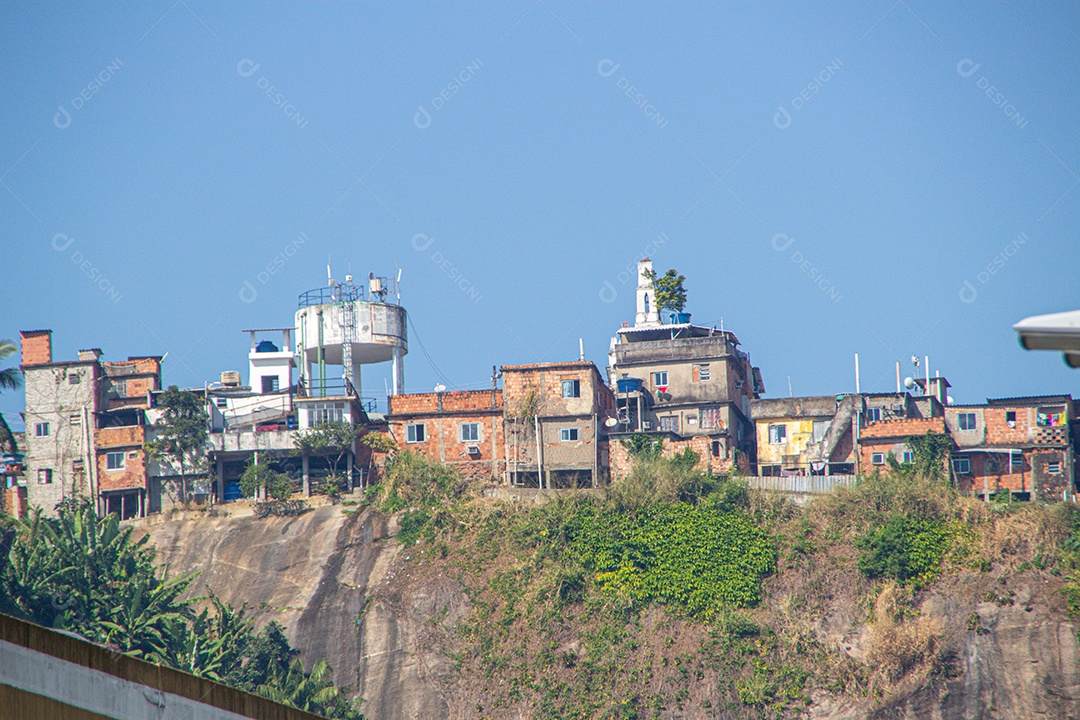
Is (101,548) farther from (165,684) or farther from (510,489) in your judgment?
(165,684)

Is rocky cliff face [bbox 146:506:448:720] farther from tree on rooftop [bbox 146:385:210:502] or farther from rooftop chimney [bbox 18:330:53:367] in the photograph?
rooftop chimney [bbox 18:330:53:367]

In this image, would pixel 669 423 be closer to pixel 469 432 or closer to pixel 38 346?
pixel 469 432

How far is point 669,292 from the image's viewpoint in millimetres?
71750

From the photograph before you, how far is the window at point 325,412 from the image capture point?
6228 cm

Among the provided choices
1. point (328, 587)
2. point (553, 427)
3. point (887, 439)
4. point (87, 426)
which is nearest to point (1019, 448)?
point (887, 439)

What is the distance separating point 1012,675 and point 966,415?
51.5ft

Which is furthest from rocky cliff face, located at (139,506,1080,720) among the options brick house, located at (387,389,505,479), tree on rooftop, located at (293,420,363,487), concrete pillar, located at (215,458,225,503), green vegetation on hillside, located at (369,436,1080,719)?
brick house, located at (387,389,505,479)

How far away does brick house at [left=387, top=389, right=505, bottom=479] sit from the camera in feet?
200

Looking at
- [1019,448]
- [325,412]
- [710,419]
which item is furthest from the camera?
[710,419]

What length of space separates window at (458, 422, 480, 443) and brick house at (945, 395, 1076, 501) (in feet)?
67.1

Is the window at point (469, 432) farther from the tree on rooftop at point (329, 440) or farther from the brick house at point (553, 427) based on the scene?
the tree on rooftop at point (329, 440)

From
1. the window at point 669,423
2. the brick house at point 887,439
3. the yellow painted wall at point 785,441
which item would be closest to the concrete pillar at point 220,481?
the window at point 669,423

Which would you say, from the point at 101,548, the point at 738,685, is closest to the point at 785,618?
the point at 738,685

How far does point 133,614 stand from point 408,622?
10.9 meters
